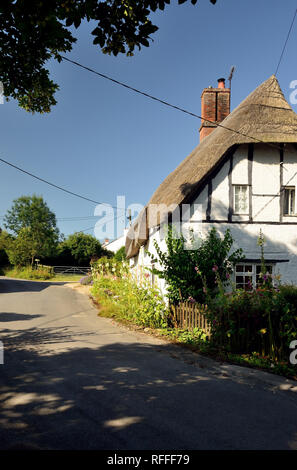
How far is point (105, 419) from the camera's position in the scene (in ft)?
10.3

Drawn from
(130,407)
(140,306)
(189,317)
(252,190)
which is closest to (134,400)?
(130,407)

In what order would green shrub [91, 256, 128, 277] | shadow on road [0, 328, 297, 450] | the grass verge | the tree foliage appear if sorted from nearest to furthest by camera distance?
shadow on road [0, 328, 297, 450]
the tree foliage
the grass verge
green shrub [91, 256, 128, 277]

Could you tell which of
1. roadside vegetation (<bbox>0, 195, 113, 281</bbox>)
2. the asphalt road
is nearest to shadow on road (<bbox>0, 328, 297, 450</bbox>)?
the asphalt road

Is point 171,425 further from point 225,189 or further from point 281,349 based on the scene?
point 225,189

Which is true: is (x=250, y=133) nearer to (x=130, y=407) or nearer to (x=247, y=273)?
(x=247, y=273)

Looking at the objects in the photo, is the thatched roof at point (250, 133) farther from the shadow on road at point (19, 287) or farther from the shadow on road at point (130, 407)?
the shadow on road at point (19, 287)

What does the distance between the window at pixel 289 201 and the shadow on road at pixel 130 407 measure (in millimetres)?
6685

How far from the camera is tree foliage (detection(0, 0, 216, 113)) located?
3.49m

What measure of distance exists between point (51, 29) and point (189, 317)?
638 cm

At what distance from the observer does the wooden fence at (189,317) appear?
22.8ft

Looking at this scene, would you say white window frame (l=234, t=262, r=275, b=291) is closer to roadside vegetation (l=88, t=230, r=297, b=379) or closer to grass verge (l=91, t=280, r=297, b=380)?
roadside vegetation (l=88, t=230, r=297, b=379)

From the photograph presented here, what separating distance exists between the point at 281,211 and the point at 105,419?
8425 mm
